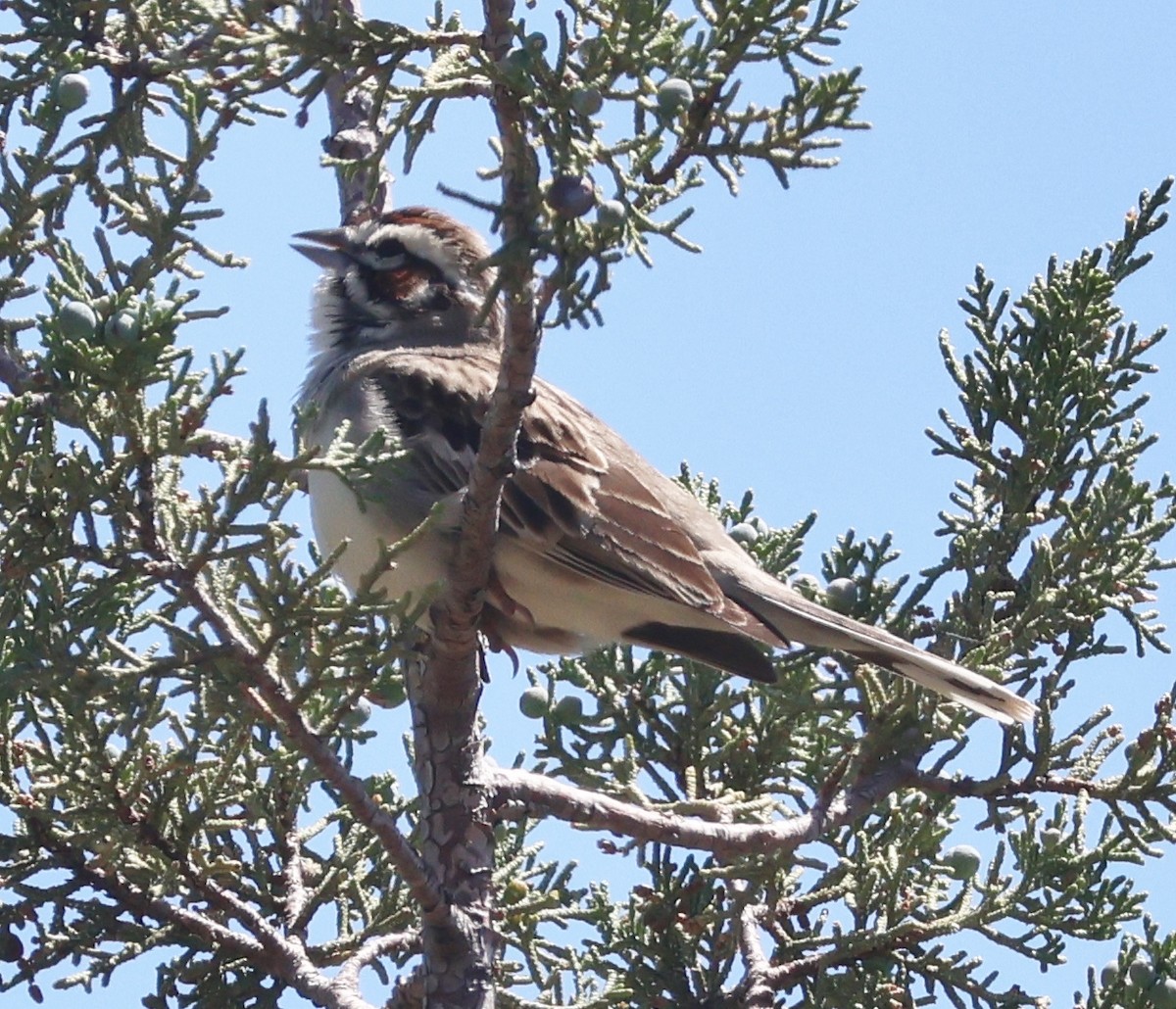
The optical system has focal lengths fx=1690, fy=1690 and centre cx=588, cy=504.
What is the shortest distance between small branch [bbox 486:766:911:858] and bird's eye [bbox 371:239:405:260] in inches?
80.3

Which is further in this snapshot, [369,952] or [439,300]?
[439,300]

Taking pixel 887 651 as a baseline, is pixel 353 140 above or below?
above

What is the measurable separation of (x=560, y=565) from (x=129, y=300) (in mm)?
1596

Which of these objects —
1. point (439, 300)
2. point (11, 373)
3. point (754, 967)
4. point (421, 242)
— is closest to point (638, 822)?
point (754, 967)

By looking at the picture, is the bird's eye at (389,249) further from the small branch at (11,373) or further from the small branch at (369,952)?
the small branch at (369,952)

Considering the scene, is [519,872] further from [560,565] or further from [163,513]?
[163,513]

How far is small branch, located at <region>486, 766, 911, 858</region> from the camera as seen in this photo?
4047 millimetres

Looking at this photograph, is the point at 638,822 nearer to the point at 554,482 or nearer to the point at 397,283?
the point at 554,482

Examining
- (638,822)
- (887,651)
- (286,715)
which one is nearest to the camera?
(286,715)

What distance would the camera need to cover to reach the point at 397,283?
18.1 ft

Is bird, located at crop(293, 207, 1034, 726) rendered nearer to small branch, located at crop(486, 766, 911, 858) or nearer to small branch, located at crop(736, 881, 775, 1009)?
small branch, located at crop(486, 766, 911, 858)

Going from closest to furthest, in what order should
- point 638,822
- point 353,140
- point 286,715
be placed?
point 286,715
point 638,822
point 353,140

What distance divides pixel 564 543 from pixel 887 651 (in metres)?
0.89

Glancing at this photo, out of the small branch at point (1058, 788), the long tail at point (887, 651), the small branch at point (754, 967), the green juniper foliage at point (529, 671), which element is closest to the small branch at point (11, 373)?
the green juniper foliage at point (529, 671)
